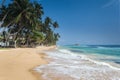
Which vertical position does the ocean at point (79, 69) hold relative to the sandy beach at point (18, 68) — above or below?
below

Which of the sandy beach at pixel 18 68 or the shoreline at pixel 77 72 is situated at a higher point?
the sandy beach at pixel 18 68

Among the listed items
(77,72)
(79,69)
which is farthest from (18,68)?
(79,69)

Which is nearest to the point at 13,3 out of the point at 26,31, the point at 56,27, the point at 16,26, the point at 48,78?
the point at 16,26

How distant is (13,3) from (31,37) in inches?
583

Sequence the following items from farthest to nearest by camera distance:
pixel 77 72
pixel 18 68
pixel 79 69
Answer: pixel 79 69 < pixel 18 68 < pixel 77 72

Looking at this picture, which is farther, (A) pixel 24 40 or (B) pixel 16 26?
(A) pixel 24 40

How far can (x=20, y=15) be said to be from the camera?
31922 millimetres

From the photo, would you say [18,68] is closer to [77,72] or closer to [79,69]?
[77,72]

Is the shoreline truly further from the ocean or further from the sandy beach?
the sandy beach

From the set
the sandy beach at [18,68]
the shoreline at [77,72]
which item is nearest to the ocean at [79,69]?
the shoreline at [77,72]

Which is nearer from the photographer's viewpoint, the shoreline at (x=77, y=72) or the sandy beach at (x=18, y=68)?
the sandy beach at (x=18, y=68)

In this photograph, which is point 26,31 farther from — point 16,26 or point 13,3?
point 13,3

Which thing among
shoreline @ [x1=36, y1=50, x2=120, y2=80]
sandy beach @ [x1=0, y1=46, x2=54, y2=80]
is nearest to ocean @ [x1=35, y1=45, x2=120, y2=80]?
shoreline @ [x1=36, y1=50, x2=120, y2=80]

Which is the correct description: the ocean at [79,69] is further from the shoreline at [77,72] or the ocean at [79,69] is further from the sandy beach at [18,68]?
the sandy beach at [18,68]
